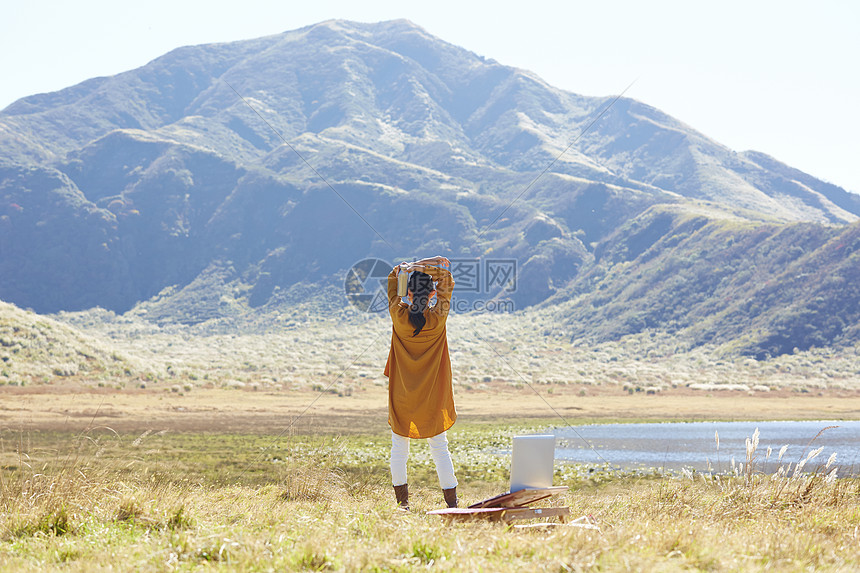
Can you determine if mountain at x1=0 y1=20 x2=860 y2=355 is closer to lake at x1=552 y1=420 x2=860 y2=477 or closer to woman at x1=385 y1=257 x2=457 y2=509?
lake at x1=552 y1=420 x2=860 y2=477

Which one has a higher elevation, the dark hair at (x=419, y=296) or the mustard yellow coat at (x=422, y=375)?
the dark hair at (x=419, y=296)

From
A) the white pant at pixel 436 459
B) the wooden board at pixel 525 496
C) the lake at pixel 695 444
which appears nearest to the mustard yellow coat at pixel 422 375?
the white pant at pixel 436 459

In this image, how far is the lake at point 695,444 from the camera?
18156mm

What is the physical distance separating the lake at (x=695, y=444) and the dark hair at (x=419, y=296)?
440 inches

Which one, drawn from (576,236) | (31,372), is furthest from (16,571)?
(576,236)

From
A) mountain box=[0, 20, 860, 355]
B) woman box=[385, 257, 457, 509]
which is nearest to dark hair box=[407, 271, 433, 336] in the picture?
woman box=[385, 257, 457, 509]

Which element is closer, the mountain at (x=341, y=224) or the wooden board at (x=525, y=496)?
the wooden board at (x=525, y=496)

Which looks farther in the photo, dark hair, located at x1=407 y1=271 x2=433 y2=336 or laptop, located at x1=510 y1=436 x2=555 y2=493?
dark hair, located at x1=407 y1=271 x2=433 y2=336

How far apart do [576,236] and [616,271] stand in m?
15.8

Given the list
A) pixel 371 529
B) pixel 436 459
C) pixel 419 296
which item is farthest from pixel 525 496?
pixel 419 296

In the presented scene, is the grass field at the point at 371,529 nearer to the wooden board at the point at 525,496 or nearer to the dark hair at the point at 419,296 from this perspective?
the wooden board at the point at 525,496

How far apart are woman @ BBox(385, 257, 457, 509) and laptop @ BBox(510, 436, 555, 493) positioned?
0.73 meters

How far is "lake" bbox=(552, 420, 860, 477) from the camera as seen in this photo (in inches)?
715

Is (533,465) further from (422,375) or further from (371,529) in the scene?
(371,529)
